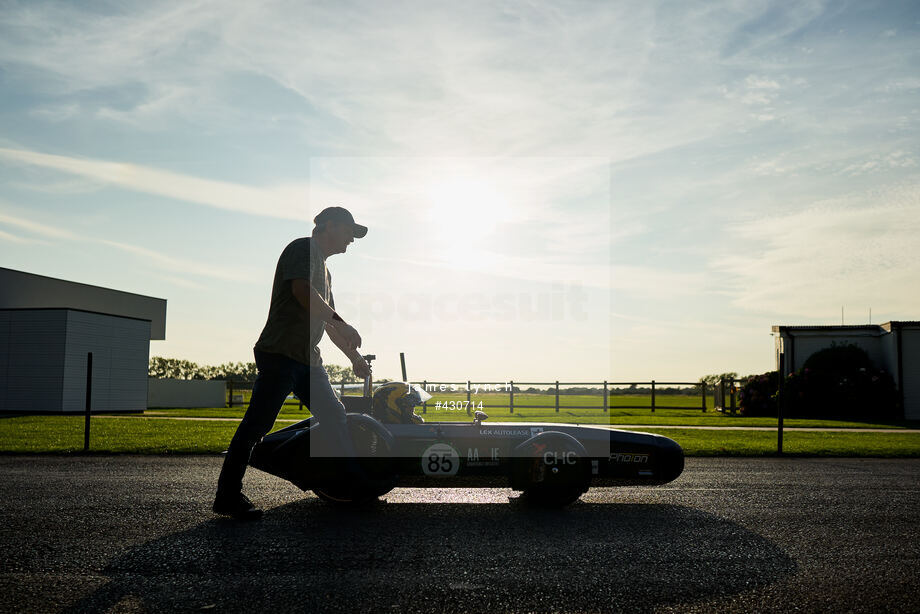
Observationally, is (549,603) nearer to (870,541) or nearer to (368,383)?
(870,541)

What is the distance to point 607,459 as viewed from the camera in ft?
17.7

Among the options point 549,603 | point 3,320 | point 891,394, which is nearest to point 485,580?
point 549,603

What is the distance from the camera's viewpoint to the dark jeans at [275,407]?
4719 millimetres

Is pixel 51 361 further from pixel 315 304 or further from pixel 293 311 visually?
pixel 315 304

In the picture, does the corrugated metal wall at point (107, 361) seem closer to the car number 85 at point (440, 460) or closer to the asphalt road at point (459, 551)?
the asphalt road at point (459, 551)

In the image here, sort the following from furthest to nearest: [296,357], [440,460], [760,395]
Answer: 1. [760,395]
2. [440,460]
3. [296,357]

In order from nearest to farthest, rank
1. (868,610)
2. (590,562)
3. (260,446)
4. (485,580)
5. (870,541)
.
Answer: (868,610)
(485,580)
(590,562)
(870,541)
(260,446)

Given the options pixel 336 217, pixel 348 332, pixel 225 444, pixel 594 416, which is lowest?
pixel 594 416

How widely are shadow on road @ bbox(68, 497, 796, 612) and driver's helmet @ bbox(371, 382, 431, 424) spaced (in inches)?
32.8

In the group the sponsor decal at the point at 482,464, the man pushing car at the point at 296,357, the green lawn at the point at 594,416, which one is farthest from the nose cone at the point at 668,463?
the green lawn at the point at 594,416

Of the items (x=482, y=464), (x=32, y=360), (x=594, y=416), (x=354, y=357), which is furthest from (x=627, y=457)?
(x=32, y=360)

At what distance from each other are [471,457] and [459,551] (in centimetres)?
149

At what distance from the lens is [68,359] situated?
1134 inches

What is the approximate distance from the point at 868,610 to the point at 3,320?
3367 cm
